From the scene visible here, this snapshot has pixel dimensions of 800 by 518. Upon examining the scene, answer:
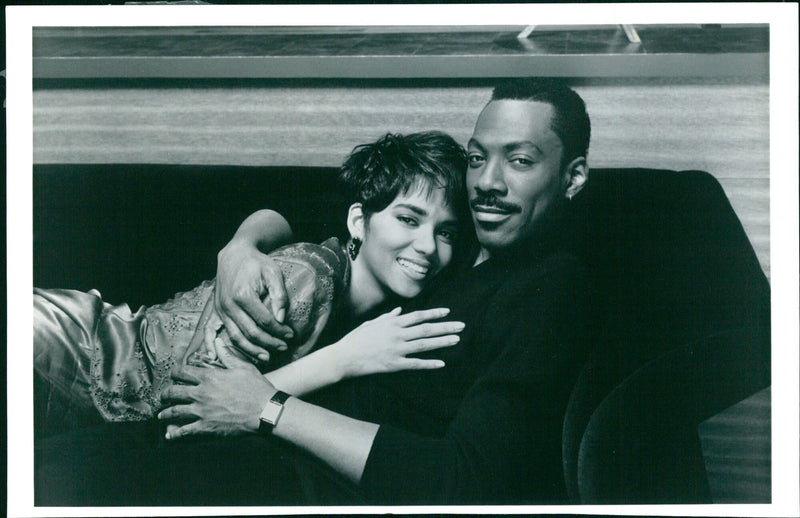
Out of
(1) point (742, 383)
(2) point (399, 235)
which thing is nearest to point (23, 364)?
(2) point (399, 235)

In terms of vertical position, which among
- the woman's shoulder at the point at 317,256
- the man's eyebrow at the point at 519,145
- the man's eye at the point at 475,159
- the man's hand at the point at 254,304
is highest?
the man's eyebrow at the point at 519,145

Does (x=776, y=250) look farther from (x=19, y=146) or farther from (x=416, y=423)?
(x=19, y=146)

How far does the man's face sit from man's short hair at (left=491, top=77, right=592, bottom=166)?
3 cm

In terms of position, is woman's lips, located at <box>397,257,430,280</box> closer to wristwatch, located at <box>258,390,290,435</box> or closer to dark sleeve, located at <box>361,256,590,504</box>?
dark sleeve, located at <box>361,256,590,504</box>

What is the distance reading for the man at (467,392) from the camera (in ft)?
8.07

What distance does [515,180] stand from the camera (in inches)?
100

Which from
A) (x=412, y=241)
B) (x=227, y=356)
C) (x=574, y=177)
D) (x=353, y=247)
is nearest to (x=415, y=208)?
(x=412, y=241)

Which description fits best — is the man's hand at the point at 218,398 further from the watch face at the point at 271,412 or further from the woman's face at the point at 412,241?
the woman's face at the point at 412,241

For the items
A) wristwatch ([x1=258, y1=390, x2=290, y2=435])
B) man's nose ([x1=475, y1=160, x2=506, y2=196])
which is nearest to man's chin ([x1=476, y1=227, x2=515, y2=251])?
man's nose ([x1=475, y1=160, x2=506, y2=196])

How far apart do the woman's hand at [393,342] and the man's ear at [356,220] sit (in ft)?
0.89

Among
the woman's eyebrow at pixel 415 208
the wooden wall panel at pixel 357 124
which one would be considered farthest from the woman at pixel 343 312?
the wooden wall panel at pixel 357 124

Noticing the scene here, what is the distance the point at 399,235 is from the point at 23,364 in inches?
50.2

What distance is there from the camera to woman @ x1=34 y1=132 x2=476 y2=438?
253cm

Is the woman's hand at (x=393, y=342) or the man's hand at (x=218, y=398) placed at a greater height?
the woman's hand at (x=393, y=342)
